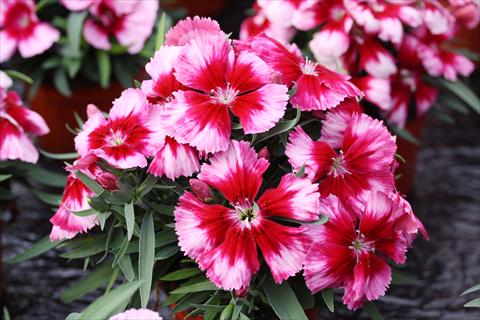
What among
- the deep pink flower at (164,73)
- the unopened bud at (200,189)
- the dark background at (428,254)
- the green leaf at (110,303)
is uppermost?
the deep pink flower at (164,73)

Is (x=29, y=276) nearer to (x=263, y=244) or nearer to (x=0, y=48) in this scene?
(x=0, y=48)

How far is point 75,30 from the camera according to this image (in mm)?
1883

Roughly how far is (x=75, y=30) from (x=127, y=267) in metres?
0.94

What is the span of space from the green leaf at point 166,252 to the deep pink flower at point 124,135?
0.45ft

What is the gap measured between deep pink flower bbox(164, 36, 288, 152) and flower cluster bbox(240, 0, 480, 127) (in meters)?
0.52

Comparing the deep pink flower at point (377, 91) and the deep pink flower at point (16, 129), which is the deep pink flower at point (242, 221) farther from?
the deep pink flower at point (377, 91)

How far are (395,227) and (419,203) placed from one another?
970 mm

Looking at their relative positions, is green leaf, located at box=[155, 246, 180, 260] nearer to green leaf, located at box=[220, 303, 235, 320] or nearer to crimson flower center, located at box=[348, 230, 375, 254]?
green leaf, located at box=[220, 303, 235, 320]

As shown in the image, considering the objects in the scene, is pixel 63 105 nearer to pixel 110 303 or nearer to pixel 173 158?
pixel 173 158

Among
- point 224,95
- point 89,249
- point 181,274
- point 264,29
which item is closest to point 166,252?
point 181,274

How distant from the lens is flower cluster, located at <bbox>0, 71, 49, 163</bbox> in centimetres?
135

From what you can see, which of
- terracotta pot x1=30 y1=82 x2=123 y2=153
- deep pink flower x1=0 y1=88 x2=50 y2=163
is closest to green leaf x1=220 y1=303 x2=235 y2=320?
deep pink flower x1=0 y1=88 x2=50 y2=163

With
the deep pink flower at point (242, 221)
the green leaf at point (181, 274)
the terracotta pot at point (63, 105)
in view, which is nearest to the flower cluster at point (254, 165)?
the deep pink flower at point (242, 221)

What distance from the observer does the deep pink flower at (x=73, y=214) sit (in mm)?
1131
